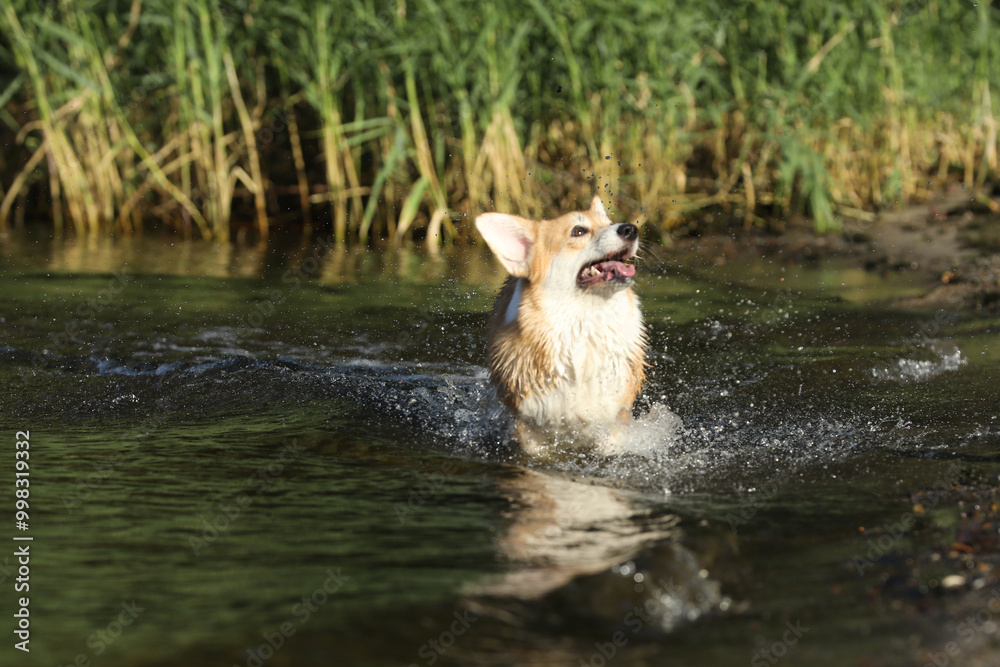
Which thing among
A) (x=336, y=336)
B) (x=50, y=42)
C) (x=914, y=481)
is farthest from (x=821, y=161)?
(x=50, y=42)

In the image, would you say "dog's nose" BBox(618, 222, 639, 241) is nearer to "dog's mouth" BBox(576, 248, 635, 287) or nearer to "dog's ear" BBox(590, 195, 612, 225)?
"dog's mouth" BBox(576, 248, 635, 287)

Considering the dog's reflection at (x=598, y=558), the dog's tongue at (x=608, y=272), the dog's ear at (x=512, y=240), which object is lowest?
the dog's reflection at (x=598, y=558)

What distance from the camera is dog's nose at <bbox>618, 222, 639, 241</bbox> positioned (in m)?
4.06

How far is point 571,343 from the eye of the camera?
13.9ft

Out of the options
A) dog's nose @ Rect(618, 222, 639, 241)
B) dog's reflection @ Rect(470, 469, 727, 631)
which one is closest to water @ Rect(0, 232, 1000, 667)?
dog's reflection @ Rect(470, 469, 727, 631)

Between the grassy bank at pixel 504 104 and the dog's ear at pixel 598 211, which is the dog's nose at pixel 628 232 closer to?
the dog's ear at pixel 598 211

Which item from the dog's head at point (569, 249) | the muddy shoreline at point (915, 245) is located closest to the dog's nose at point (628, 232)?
the dog's head at point (569, 249)

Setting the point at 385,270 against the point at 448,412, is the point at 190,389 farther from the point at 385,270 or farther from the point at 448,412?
the point at 385,270

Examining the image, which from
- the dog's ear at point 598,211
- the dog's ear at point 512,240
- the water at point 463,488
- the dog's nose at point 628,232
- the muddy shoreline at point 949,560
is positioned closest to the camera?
the muddy shoreline at point 949,560

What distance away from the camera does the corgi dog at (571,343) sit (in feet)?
13.9

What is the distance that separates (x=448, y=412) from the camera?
184 inches

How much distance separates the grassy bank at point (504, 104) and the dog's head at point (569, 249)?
356 cm

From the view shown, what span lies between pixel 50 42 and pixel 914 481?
7.85 m

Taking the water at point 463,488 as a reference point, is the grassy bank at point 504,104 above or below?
above
